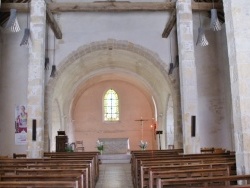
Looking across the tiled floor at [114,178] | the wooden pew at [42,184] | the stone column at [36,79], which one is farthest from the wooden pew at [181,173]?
the stone column at [36,79]

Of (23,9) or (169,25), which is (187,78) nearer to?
(169,25)

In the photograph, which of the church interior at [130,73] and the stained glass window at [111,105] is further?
the stained glass window at [111,105]

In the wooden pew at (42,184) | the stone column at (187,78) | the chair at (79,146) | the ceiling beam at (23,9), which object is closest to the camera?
the wooden pew at (42,184)

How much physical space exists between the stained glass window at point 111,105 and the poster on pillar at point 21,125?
9.43m

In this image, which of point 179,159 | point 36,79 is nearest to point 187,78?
point 179,159

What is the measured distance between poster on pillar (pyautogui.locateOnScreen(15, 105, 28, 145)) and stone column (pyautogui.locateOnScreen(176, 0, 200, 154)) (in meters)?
5.51

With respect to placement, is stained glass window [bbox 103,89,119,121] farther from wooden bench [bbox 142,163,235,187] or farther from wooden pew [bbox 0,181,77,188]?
wooden pew [bbox 0,181,77,188]

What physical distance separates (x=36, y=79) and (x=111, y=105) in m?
11.7

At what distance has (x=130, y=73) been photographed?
16.8m

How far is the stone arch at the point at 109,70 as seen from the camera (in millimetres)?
11969

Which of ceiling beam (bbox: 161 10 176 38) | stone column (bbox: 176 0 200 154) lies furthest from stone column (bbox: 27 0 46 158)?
ceiling beam (bbox: 161 10 176 38)

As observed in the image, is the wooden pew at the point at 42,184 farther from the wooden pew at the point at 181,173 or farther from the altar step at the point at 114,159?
the altar step at the point at 114,159

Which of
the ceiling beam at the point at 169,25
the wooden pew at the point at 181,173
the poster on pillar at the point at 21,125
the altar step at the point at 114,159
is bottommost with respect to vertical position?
the altar step at the point at 114,159

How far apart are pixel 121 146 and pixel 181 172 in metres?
13.6
